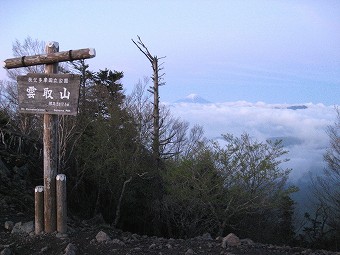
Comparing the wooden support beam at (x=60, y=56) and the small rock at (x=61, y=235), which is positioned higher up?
the wooden support beam at (x=60, y=56)

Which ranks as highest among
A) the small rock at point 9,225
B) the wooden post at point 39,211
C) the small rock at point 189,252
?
the wooden post at point 39,211

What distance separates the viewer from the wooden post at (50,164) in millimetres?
6180

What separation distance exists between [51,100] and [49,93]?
0.11 m

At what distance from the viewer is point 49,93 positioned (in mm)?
6008

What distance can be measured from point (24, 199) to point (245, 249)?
→ 5.05 meters

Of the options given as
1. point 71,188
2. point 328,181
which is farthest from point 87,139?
point 328,181

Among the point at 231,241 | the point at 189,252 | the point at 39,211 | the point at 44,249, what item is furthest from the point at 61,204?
the point at 231,241

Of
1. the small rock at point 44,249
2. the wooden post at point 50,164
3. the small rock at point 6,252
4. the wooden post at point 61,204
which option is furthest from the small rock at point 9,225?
the small rock at point 44,249

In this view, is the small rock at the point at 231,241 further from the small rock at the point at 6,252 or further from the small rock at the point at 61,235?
the small rock at the point at 6,252

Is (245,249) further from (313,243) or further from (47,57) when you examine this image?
(313,243)

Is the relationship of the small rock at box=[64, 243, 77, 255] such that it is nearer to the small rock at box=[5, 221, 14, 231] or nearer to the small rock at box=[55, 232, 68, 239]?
the small rock at box=[55, 232, 68, 239]

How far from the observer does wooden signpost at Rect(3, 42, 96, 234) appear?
19.6 ft

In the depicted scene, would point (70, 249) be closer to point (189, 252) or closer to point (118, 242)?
point (118, 242)

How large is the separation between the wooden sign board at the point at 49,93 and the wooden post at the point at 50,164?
0.19m
